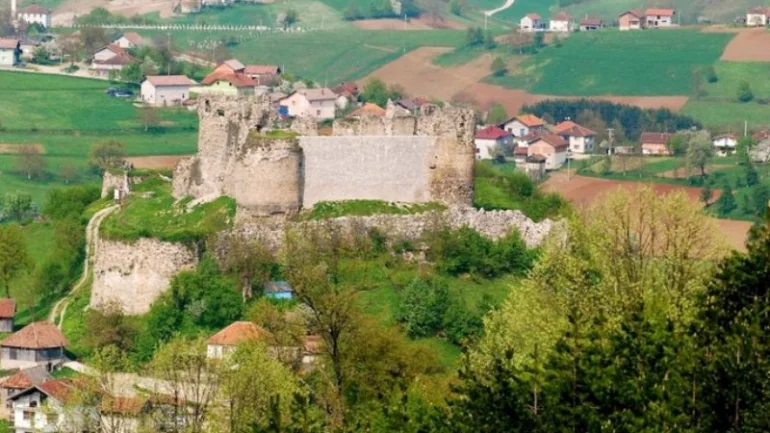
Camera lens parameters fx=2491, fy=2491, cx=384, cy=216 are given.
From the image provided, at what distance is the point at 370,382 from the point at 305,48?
114 m

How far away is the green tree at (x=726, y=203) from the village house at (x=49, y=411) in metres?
45.1

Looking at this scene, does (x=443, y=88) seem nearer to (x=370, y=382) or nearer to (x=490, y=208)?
(x=490, y=208)

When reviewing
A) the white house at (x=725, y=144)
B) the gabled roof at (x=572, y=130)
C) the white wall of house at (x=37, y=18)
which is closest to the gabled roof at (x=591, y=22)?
the white wall of house at (x=37, y=18)

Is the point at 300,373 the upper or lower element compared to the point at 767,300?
lower

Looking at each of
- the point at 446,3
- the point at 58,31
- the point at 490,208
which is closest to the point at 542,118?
the point at 58,31

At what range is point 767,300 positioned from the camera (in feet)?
125

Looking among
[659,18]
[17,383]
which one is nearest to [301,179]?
[17,383]

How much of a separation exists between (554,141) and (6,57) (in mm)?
33067

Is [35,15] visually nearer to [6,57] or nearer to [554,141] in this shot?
[6,57]

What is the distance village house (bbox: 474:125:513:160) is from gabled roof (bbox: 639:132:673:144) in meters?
6.87

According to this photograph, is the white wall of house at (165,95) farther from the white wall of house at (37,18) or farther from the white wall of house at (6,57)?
the white wall of house at (37,18)

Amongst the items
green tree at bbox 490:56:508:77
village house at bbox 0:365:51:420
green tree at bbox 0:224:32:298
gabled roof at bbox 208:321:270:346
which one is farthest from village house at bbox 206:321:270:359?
green tree at bbox 490:56:508:77

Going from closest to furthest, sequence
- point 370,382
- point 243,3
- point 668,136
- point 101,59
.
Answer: point 370,382 < point 668,136 < point 101,59 < point 243,3

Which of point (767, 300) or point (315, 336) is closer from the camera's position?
point (767, 300)
